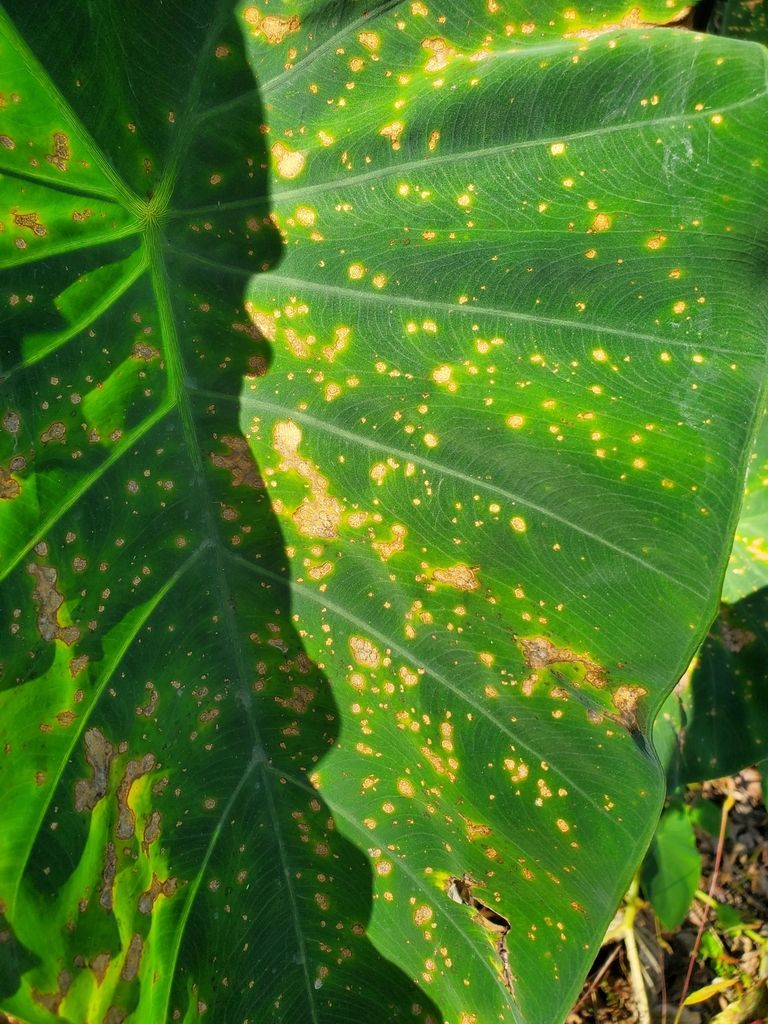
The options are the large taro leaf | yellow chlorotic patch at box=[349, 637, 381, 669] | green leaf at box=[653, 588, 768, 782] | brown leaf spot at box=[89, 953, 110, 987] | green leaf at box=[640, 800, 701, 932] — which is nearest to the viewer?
the large taro leaf

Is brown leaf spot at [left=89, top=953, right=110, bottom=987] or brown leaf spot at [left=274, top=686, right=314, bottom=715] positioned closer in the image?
brown leaf spot at [left=89, top=953, right=110, bottom=987]

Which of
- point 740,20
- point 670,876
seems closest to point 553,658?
point 740,20

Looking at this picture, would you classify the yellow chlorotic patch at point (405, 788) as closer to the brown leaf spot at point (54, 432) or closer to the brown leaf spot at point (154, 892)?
the brown leaf spot at point (154, 892)

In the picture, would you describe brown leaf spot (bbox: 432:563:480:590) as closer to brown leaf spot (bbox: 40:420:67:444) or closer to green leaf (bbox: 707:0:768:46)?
brown leaf spot (bbox: 40:420:67:444)

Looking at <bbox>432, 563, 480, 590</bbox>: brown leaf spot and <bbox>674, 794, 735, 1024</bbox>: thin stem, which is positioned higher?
<bbox>432, 563, 480, 590</bbox>: brown leaf spot

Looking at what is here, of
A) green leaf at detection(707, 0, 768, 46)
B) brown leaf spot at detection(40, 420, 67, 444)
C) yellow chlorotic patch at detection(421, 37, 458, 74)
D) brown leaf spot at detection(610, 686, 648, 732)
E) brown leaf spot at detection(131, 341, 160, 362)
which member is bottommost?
brown leaf spot at detection(610, 686, 648, 732)

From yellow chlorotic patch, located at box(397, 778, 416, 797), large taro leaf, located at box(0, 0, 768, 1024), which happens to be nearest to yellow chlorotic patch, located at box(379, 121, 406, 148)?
large taro leaf, located at box(0, 0, 768, 1024)

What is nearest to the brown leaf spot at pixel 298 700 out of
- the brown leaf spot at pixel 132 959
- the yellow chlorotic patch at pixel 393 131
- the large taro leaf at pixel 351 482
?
the large taro leaf at pixel 351 482

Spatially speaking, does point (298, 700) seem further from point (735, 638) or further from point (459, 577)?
point (735, 638)
